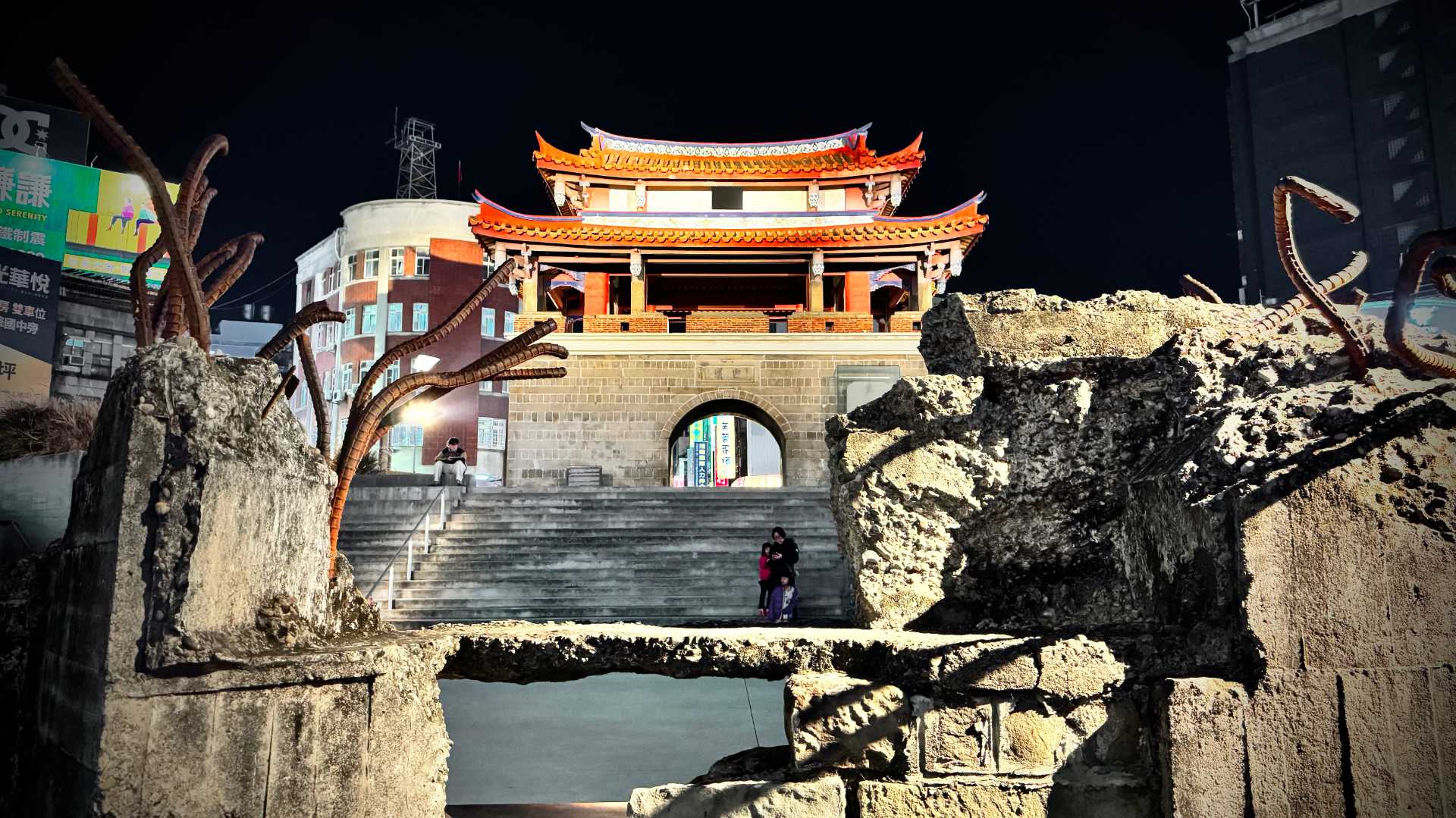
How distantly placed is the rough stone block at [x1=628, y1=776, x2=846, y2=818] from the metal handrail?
7.36 metres

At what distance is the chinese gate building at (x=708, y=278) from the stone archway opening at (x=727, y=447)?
15 centimetres

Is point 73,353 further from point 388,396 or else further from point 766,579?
point 388,396

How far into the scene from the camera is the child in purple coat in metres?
8.93

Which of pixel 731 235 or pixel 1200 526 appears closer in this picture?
pixel 1200 526

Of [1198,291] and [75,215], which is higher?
[75,215]

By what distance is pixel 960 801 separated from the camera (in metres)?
2.39

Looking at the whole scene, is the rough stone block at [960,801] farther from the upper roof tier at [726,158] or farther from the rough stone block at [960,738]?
→ the upper roof tier at [726,158]

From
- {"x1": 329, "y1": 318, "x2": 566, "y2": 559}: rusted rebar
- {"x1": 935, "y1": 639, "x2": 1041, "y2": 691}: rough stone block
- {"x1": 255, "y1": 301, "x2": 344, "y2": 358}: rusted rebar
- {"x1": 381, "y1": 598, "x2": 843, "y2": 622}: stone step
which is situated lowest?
{"x1": 381, "y1": 598, "x2": 843, "y2": 622}: stone step

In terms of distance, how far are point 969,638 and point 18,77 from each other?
1600 centimetres

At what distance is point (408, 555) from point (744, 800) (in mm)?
9480

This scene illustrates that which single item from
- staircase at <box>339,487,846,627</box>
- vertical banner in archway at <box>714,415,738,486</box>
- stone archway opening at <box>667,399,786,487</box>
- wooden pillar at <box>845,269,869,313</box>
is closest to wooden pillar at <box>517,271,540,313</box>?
stone archway opening at <box>667,399,786,487</box>

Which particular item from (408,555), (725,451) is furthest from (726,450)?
(408,555)

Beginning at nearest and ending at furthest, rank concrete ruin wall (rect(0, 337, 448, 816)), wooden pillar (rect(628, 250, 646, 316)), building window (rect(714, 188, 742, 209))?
concrete ruin wall (rect(0, 337, 448, 816)) < wooden pillar (rect(628, 250, 646, 316)) < building window (rect(714, 188, 742, 209))

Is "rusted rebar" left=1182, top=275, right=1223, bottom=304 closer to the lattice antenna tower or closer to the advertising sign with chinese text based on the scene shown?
the advertising sign with chinese text
